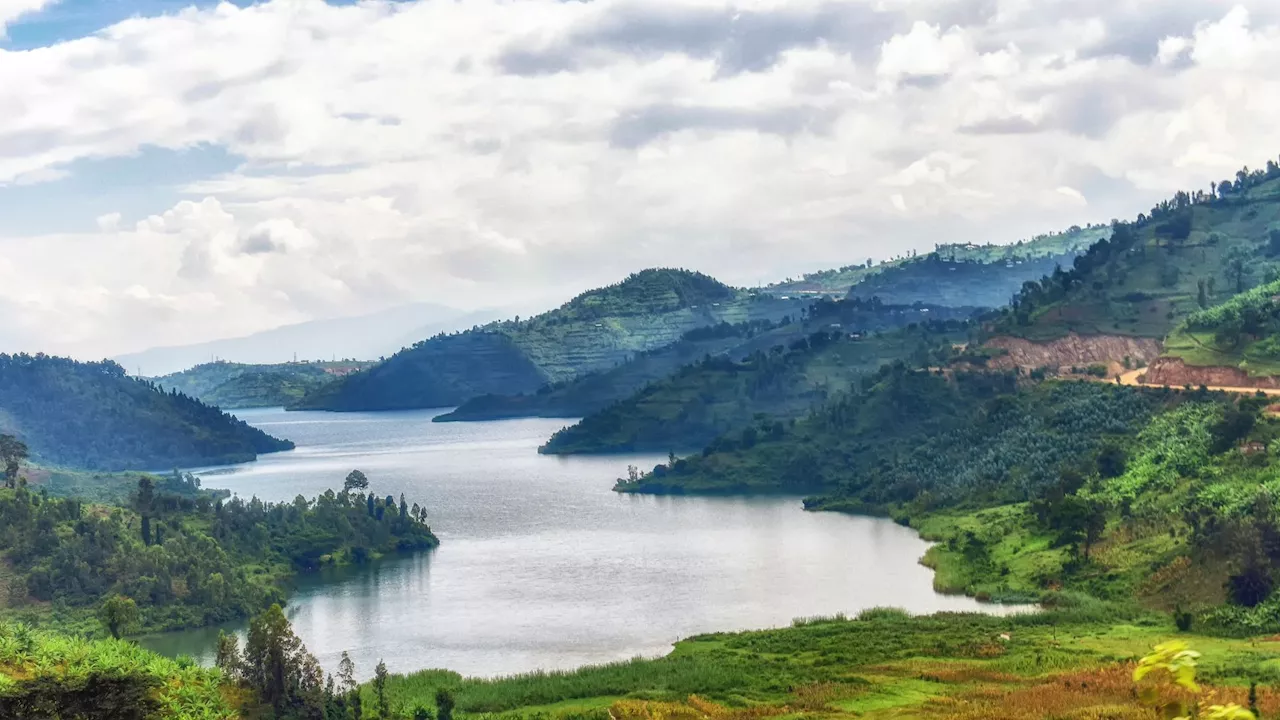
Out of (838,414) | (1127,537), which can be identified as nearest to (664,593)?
(1127,537)

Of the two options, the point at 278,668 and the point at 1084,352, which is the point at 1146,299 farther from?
the point at 278,668

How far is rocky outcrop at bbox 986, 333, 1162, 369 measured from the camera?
181m

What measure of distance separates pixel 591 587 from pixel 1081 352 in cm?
10144

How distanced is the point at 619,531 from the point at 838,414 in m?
60.3

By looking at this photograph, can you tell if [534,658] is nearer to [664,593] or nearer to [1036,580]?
[664,593]

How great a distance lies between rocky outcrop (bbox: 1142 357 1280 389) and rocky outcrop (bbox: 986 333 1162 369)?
2393 cm

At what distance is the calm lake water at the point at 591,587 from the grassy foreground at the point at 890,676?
26.0 feet

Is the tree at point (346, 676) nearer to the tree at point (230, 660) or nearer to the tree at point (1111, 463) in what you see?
the tree at point (230, 660)

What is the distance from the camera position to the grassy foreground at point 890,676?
61906 mm

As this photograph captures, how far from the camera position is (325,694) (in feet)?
225

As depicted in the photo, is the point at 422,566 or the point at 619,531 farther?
the point at 619,531

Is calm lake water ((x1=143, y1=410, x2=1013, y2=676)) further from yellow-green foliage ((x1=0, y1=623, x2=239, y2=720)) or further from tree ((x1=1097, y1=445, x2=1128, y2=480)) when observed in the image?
tree ((x1=1097, y1=445, x2=1128, y2=480))

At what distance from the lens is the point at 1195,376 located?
14500 cm

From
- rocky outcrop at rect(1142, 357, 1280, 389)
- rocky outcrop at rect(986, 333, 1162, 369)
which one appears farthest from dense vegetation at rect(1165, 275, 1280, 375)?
rocky outcrop at rect(986, 333, 1162, 369)
